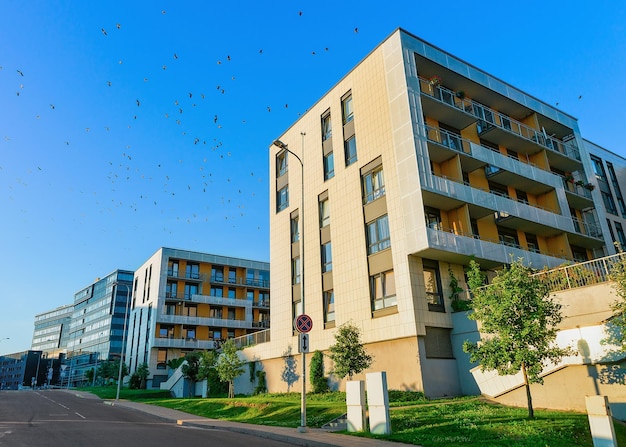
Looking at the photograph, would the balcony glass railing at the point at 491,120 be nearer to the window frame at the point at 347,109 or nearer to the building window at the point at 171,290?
the window frame at the point at 347,109

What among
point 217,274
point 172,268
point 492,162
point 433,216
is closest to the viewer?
point 433,216

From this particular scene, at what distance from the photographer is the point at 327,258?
3003 centimetres

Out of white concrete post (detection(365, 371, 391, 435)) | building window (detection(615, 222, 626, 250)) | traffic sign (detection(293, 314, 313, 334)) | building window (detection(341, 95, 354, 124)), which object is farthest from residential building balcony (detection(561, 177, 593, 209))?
white concrete post (detection(365, 371, 391, 435))

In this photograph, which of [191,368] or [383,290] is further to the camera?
[191,368]

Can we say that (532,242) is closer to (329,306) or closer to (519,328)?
(329,306)

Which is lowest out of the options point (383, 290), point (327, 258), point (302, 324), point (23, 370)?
point (302, 324)

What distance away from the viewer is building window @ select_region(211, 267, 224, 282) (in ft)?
223

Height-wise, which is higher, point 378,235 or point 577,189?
point 577,189

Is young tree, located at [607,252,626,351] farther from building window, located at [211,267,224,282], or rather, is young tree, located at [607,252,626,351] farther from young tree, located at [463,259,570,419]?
building window, located at [211,267,224,282]

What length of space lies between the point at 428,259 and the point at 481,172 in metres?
9.03

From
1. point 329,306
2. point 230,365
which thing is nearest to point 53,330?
point 230,365

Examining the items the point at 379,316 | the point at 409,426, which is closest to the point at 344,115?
the point at 379,316

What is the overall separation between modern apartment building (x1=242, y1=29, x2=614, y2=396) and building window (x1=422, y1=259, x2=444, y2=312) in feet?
0.20

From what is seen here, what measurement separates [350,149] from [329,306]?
10667mm
